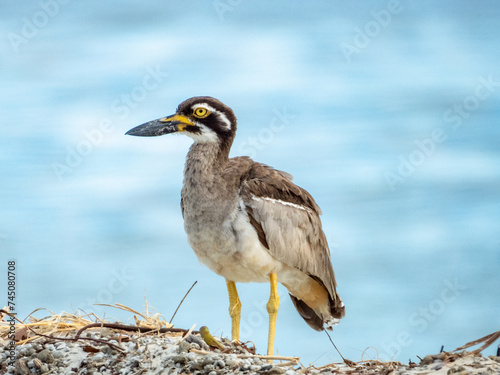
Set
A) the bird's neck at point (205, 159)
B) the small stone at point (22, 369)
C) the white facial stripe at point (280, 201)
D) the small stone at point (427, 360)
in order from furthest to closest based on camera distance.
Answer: the bird's neck at point (205, 159)
the white facial stripe at point (280, 201)
the small stone at point (22, 369)
the small stone at point (427, 360)

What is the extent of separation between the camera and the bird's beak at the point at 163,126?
8.30 metres

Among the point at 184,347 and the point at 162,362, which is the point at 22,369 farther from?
the point at 184,347

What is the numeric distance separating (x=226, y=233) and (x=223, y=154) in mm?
1078

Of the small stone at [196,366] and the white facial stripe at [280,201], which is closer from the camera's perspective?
the small stone at [196,366]

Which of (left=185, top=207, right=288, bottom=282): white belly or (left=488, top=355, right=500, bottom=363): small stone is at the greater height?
(left=185, top=207, right=288, bottom=282): white belly

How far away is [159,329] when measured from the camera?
6.84 metres

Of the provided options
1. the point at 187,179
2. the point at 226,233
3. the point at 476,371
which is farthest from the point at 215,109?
the point at 476,371

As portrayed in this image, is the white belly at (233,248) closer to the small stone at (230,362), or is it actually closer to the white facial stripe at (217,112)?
the white facial stripe at (217,112)

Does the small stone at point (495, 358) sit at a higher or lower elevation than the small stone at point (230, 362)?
higher

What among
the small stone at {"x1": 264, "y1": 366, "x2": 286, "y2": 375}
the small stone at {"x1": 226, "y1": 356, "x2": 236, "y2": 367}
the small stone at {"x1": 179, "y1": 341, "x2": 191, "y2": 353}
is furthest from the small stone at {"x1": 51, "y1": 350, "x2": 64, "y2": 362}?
the small stone at {"x1": 264, "y1": 366, "x2": 286, "y2": 375}

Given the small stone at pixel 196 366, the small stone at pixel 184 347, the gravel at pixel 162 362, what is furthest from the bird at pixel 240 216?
the small stone at pixel 196 366

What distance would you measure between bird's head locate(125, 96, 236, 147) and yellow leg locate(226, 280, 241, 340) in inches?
66.6

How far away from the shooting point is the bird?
762 cm

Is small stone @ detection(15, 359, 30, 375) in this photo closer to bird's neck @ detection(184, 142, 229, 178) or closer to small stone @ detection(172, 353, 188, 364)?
small stone @ detection(172, 353, 188, 364)
